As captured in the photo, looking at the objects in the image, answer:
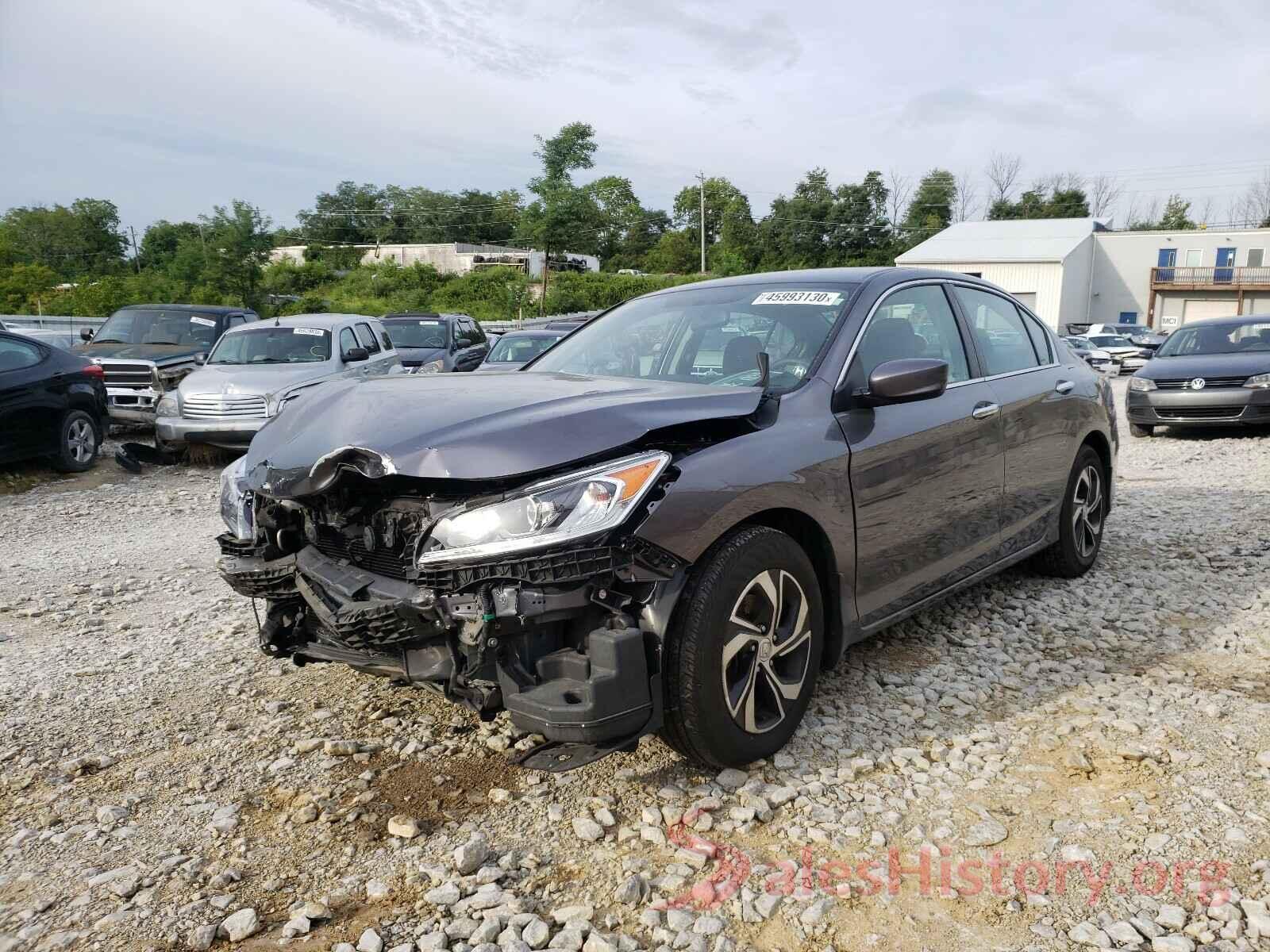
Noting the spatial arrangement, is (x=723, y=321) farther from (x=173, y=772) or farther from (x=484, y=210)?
(x=484, y=210)

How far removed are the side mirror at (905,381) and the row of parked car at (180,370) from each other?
16.9 feet

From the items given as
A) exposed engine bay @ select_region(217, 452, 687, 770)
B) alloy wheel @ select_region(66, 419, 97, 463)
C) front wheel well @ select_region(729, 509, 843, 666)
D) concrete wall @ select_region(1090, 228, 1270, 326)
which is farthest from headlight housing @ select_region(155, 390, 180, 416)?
concrete wall @ select_region(1090, 228, 1270, 326)

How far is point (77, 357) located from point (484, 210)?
75867 mm

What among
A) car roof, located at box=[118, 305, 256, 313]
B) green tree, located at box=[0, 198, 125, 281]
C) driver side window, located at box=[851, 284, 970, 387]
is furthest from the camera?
green tree, located at box=[0, 198, 125, 281]

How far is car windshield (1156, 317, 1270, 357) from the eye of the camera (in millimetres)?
12023

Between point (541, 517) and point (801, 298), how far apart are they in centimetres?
189

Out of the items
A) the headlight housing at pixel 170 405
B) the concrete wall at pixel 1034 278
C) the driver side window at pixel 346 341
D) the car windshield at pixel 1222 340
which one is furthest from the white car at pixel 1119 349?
the headlight housing at pixel 170 405

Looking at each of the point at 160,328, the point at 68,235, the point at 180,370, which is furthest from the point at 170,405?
the point at 68,235

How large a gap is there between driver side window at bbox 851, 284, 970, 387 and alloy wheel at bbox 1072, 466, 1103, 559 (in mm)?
1469

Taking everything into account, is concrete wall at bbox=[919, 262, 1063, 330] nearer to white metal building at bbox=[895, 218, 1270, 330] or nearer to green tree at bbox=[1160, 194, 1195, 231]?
white metal building at bbox=[895, 218, 1270, 330]

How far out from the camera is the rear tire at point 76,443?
392 inches

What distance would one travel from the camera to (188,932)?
2408mm

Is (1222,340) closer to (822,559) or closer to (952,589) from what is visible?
(952,589)

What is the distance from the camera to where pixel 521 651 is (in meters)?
2.70
